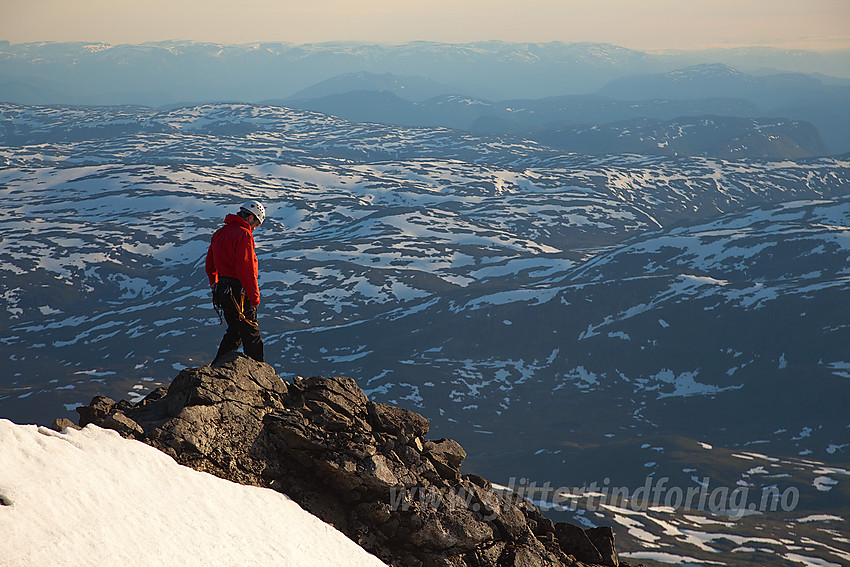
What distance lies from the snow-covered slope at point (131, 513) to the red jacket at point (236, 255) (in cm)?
678

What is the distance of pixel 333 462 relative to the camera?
1931 cm

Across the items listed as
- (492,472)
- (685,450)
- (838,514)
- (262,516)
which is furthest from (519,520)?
(685,450)

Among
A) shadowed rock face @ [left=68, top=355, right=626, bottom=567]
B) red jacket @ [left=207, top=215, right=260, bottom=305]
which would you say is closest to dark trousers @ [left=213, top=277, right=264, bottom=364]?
red jacket @ [left=207, top=215, right=260, bottom=305]

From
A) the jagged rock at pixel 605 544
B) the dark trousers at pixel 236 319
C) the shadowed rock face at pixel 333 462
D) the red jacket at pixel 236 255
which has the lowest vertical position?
the jagged rock at pixel 605 544

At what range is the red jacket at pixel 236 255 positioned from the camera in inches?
880

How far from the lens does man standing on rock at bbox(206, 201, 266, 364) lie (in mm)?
22422

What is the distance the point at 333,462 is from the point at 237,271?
264 inches

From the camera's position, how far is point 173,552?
14.2 m

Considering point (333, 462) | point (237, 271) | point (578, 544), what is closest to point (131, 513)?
point (333, 462)

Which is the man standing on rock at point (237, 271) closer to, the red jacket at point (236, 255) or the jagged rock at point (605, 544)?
the red jacket at point (236, 255)

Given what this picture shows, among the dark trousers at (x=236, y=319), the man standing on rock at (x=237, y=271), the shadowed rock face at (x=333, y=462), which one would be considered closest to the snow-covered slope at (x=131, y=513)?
the shadowed rock face at (x=333, y=462)

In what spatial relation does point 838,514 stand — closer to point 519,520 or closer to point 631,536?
point 631,536

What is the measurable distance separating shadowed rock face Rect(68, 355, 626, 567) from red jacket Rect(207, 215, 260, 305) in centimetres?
222

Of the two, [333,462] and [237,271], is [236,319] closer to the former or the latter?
[237,271]
